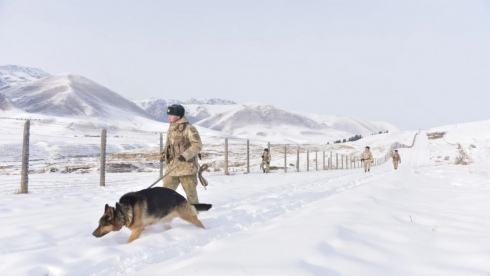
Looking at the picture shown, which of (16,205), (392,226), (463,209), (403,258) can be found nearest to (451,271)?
(403,258)

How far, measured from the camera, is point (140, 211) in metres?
3.97

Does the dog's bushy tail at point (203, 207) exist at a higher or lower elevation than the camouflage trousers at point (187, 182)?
lower

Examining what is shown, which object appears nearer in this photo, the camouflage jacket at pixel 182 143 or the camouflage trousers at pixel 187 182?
the camouflage jacket at pixel 182 143

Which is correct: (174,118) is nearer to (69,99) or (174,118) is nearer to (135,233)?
(135,233)

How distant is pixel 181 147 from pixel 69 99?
171467mm

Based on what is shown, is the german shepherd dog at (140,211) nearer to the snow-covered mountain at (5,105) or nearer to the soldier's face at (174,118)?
the soldier's face at (174,118)

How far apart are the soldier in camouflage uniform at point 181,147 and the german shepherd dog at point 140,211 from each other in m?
1.13

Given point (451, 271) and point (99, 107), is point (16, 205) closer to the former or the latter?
point (451, 271)

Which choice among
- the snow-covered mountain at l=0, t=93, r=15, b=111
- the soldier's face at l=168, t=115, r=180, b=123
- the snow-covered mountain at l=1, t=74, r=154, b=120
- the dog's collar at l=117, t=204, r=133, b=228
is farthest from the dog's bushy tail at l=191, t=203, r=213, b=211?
the snow-covered mountain at l=1, t=74, r=154, b=120

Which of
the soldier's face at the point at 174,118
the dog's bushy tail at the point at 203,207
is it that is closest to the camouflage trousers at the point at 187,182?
the dog's bushy tail at the point at 203,207

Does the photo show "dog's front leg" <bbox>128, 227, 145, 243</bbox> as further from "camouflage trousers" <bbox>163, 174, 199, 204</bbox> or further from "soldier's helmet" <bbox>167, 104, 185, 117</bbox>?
"soldier's helmet" <bbox>167, 104, 185, 117</bbox>

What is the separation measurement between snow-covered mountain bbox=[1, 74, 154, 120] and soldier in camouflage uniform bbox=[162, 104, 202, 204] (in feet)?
491

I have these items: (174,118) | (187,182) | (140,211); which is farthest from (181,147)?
(140,211)

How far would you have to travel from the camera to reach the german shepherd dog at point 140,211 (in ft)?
12.5
